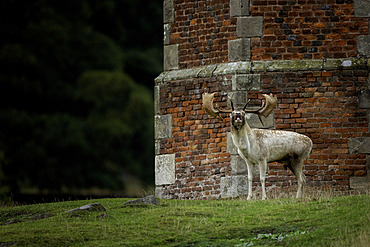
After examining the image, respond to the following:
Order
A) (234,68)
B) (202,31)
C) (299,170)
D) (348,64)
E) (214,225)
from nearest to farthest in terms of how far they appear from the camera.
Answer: (214,225), (299,170), (348,64), (234,68), (202,31)

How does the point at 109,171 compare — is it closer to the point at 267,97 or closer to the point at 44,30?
the point at 44,30

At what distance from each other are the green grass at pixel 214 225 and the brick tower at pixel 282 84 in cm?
235

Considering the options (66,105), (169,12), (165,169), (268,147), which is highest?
(169,12)

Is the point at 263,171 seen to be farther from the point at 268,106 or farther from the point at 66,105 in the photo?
the point at 66,105

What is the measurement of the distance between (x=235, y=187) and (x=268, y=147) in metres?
1.57

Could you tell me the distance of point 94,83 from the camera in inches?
1168

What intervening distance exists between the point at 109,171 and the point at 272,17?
12747mm

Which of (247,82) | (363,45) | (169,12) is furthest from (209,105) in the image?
(363,45)

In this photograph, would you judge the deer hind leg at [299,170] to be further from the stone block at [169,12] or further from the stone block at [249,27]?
Answer: the stone block at [169,12]

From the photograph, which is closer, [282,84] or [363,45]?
[282,84]

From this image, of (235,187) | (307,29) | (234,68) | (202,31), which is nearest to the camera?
(235,187)

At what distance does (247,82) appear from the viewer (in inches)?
684

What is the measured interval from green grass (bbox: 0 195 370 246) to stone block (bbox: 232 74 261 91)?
2.81m

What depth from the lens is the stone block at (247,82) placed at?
1736 cm
